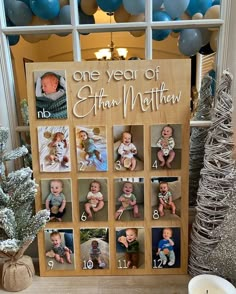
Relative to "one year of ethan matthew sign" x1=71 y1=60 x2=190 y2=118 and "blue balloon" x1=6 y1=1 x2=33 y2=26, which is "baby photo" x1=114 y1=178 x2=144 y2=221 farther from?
"blue balloon" x1=6 y1=1 x2=33 y2=26

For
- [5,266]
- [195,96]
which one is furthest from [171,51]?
[5,266]

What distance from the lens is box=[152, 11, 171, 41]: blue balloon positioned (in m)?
0.85

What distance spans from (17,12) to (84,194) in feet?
1.94

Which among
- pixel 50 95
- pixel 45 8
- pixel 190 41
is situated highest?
pixel 45 8

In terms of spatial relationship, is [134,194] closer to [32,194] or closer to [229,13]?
[32,194]

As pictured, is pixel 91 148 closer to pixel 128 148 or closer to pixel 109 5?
pixel 128 148

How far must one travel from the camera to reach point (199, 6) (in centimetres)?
84

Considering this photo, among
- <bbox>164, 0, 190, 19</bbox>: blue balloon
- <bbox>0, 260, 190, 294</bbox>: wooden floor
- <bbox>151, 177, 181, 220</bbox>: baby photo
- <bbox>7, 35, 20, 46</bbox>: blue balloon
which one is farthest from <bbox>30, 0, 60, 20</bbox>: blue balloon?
<bbox>0, 260, 190, 294</bbox>: wooden floor

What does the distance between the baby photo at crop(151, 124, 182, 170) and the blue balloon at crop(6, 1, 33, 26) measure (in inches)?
20.2

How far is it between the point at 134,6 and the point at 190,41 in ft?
0.65

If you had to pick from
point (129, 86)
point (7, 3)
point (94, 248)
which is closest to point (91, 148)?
point (129, 86)

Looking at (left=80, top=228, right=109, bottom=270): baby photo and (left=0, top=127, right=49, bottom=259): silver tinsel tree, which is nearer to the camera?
(left=0, top=127, right=49, bottom=259): silver tinsel tree

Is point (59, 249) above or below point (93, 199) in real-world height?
below

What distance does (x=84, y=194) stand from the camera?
2.78 feet
